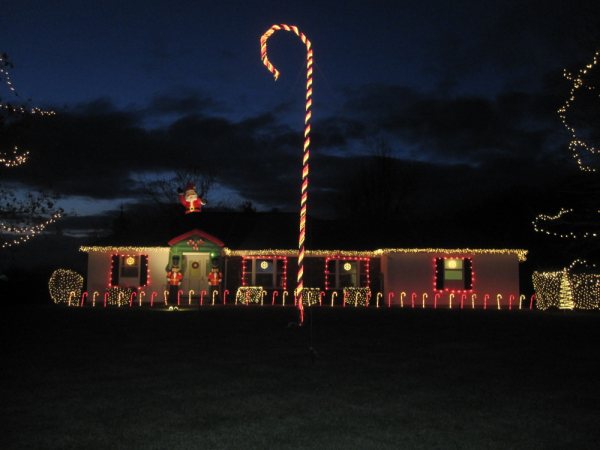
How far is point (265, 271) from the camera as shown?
87.5ft

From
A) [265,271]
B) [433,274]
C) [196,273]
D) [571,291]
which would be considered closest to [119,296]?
[196,273]

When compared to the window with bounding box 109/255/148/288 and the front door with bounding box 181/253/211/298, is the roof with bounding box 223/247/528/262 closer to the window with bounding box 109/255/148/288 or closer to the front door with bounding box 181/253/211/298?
the front door with bounding box 181/253/211/298

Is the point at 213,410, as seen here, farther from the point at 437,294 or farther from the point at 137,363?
the point at 437,294

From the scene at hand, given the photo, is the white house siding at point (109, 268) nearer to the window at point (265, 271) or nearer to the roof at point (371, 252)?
the roof at point (371, 252)

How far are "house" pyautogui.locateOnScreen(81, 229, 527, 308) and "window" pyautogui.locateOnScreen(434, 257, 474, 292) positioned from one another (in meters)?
0.04

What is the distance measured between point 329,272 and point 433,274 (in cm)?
407

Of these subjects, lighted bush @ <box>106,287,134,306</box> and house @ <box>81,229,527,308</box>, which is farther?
house @ <box>81,229,527,308</box>

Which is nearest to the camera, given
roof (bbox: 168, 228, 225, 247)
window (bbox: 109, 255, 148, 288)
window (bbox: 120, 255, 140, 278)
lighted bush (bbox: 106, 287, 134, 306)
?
roof (bbox: 168, 228, 225, 247)

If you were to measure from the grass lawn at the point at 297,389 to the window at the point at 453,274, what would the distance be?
12.1 meters

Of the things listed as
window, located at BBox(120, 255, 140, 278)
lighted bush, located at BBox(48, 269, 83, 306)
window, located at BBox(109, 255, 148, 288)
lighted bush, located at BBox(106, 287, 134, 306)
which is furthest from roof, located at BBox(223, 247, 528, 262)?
lighted bush, located at BBox(48, 269, 83, 306)

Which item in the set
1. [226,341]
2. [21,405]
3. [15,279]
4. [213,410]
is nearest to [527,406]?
[213,410]

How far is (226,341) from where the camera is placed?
11.9 metres

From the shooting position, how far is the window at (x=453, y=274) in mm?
25844

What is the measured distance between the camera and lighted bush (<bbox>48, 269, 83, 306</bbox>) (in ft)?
83.9
